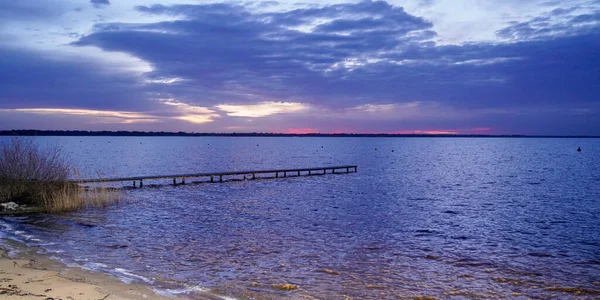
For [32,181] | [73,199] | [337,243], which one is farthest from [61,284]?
[32,181]

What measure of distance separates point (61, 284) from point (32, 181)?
16109 millimetres

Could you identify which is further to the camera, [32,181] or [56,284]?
[32,181]

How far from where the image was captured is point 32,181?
24.0m

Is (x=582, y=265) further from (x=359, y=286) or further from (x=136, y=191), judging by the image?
(x=136, y=191)

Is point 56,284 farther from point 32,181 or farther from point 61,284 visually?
point 32,181

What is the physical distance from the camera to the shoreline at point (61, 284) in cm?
967

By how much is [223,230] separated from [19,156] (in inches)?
478

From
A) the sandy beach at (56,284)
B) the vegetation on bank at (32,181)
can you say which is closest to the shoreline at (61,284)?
the sandy beach at (56,284)

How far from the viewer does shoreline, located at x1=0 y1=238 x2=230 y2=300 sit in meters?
9.67

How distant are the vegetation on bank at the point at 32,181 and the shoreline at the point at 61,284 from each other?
1080cm

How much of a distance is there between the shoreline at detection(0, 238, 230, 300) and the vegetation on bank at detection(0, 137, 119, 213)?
35.4ft

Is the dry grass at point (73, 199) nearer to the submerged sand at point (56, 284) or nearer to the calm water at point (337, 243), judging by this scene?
the calm water at point (337, 243)

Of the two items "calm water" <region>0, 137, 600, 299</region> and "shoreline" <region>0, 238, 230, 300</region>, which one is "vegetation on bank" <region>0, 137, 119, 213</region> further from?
"shoreline" <region>0, 238, 230, 300</region>

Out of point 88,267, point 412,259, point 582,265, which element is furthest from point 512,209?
point 88,267
